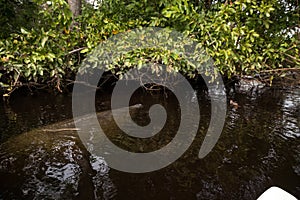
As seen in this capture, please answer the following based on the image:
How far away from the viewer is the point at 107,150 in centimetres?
359

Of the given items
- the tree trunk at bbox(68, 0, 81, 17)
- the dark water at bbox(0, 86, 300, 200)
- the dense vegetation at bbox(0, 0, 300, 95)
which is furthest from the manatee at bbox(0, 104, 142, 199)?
the tree trunk at bbox(68, 0, 81, 17)

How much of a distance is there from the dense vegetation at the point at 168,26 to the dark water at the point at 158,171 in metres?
0.95

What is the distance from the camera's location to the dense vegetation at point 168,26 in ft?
13.0

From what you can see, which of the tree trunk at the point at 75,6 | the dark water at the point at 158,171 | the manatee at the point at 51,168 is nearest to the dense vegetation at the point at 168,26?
the tree trunk at the point at 75,6

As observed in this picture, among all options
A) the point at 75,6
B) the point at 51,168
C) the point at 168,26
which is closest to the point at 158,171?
the point at 51,168

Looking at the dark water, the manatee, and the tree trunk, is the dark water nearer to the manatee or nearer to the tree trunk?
the manatee

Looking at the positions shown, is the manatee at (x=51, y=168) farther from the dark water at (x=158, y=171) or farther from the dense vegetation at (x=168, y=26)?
the dense vegetation at (x=168, y=26)

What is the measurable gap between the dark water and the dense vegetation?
95 centimetres

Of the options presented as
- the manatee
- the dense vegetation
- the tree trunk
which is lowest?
the manatee

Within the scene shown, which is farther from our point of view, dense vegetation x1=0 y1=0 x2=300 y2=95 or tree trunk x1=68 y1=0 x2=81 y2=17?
tree trunk x1=68 y1=0 x2=81 y2=17

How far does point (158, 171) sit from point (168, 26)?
238cm

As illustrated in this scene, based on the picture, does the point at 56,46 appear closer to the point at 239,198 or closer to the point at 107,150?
the point at 107,150

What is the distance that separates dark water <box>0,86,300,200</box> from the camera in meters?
2.73

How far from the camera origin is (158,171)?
3111mm
